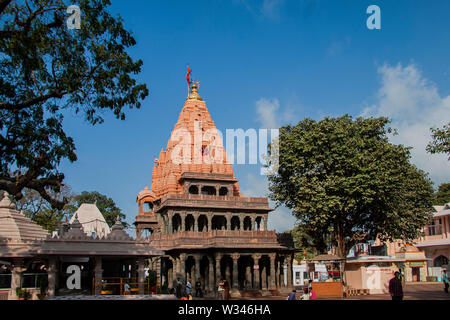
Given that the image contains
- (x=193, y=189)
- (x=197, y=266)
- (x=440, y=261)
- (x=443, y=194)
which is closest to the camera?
(x=197, y=266)

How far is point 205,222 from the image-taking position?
5228 cm

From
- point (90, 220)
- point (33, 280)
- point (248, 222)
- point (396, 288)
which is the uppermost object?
point (90, 220)

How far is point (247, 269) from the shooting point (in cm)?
4566

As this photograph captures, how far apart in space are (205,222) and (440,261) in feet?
94.2

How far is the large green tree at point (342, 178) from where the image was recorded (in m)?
33.9

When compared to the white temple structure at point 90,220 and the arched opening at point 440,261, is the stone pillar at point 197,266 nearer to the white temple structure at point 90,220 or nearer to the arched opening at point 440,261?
the white temple structure at point 90,220

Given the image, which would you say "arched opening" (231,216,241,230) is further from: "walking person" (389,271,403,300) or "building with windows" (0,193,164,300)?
"walking person" (389,271,403,300)

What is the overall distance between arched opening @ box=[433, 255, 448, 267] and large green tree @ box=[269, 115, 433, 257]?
16511mm

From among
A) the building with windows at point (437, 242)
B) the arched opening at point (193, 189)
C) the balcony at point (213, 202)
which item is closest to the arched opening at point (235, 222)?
the balcony at point (213, 202)

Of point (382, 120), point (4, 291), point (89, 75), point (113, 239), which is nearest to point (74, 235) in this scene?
point (113, 239)

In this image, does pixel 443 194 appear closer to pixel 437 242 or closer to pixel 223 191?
pixel 437 242

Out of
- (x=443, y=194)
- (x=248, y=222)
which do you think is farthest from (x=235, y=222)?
(x=443, y=194)

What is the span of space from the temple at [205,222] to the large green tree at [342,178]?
669cm
